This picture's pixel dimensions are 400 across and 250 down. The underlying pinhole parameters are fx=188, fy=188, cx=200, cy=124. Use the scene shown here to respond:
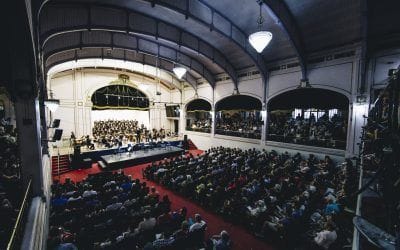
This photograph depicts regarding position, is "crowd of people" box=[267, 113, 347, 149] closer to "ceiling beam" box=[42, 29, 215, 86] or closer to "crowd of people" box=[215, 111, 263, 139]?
"crowd of people" box=[215, 111, 263, 139]

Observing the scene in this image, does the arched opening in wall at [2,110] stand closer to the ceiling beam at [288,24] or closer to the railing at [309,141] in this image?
the ceiling beam at [288,24]

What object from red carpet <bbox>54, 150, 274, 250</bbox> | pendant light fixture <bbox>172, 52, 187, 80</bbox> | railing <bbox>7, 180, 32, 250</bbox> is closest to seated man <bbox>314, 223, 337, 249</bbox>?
red carpet <bbox>54, 150, 274, 250</bbox>

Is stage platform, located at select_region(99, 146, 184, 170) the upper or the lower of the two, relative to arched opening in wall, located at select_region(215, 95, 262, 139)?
lower

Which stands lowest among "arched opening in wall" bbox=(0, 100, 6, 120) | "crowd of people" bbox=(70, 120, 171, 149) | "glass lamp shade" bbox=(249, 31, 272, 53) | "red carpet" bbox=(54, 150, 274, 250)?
"red carpet" bbox=(54, 150, 274, 250)

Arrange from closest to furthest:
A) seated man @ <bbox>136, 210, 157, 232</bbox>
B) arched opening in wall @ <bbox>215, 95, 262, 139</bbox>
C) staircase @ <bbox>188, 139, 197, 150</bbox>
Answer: seated man @ <bbox>136, 210, 157, 232</bbox>, arched opening in wall @ <bbox>215, 95, 262, 139</bbox>, staircase @ <bbox>188, 139, 197, 150</bbox>

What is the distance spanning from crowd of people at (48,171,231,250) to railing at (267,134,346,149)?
30.7 feet

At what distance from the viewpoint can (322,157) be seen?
1094 cm

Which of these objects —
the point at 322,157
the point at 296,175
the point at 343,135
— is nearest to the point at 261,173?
the point at 296,175

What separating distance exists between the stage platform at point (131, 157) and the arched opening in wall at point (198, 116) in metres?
4.32

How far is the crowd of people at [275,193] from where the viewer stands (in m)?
4.91

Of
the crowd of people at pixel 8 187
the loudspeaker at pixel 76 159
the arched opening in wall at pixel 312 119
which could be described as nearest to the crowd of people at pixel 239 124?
the arched opening in wall at pixel 312 119

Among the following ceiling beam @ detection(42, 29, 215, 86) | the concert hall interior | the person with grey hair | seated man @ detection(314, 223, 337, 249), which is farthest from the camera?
ceiling beam @ detection(42, 29, 215, 86)

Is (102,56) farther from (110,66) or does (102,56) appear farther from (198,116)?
(198,116)

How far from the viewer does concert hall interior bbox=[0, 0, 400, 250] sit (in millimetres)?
3723
